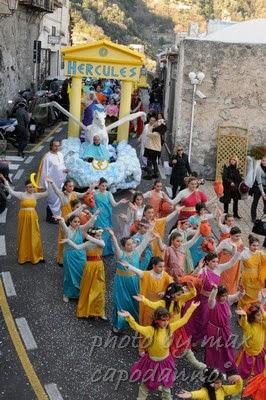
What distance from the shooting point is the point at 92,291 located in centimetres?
794

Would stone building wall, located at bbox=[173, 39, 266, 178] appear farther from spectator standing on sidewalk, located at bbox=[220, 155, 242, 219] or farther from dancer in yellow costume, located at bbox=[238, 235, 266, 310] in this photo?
dancer in yellow costume, located at bbox=[238, 235, 266, 310]

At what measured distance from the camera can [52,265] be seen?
9.91 meters

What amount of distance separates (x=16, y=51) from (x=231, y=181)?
14.9 metres

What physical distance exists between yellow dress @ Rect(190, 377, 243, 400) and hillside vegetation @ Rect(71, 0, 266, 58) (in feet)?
171

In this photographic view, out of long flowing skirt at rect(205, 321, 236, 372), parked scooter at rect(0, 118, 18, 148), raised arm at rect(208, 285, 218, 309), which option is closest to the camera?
raised arm at rect(208, 285, 218, 309)

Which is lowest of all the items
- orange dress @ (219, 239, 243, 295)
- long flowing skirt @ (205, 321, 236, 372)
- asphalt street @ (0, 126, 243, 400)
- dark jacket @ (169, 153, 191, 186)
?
asphalt street @ (0, 126, 243, 400)

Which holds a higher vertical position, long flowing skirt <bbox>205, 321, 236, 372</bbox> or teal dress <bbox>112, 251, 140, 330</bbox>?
teal dress <bbox>112, 251, 140, 330</bbox>

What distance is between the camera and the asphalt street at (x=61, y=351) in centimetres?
654

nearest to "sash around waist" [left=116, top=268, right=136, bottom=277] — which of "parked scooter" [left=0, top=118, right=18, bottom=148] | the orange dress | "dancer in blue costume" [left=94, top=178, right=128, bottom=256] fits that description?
the orange dress

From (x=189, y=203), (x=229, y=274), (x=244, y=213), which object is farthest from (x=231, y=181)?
(x=229, y=274)

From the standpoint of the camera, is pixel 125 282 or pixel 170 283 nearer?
pixel 170 283

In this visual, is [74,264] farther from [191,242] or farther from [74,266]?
[191,242]

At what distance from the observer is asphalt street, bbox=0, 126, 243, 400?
6535 mm

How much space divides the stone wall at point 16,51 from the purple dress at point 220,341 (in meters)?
16.4
